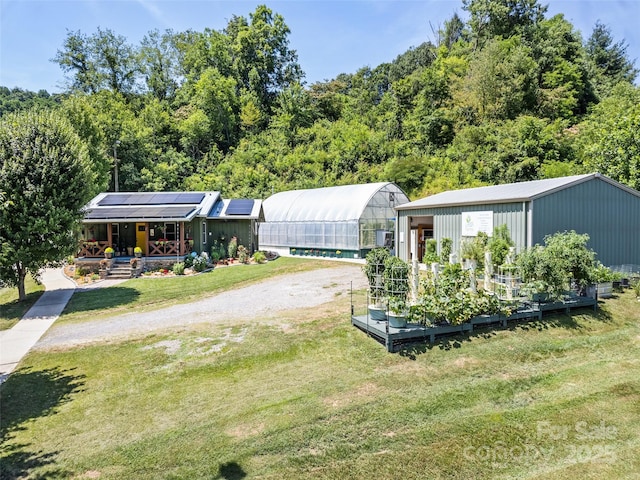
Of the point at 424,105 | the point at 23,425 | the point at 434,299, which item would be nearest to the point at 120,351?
the point at 23,425

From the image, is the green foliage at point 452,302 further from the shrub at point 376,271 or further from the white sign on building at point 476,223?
the white sign on building at point 476,223

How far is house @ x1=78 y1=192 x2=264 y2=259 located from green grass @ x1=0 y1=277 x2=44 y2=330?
148 inches

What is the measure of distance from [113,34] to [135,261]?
3869cm

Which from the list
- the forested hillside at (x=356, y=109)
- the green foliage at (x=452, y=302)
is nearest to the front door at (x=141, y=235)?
the forested hillside at (x=356, y=109)

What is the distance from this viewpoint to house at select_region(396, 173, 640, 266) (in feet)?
41.9

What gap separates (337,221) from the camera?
77.5ft

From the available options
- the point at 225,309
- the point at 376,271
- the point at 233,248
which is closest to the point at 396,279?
the point at 376,271

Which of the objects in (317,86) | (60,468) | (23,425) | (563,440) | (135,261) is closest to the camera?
(60,468)

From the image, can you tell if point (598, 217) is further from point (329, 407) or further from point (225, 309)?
point (225, 309)

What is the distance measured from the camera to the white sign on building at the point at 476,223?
14.4 meters

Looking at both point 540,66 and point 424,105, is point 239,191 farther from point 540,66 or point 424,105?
point 540,66

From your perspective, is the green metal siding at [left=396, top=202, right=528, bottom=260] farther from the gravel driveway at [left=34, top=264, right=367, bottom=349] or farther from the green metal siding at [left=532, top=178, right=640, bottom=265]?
the gravel driveway at [left=34, top=264, right=367, bottom=349]

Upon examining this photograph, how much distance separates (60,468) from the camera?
503cm

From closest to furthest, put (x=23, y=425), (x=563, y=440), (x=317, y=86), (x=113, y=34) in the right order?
1. (x=563, y=440)
2. (x=23, y=425)
3. (x=113, y=34)
4. (x=317, y=86)
